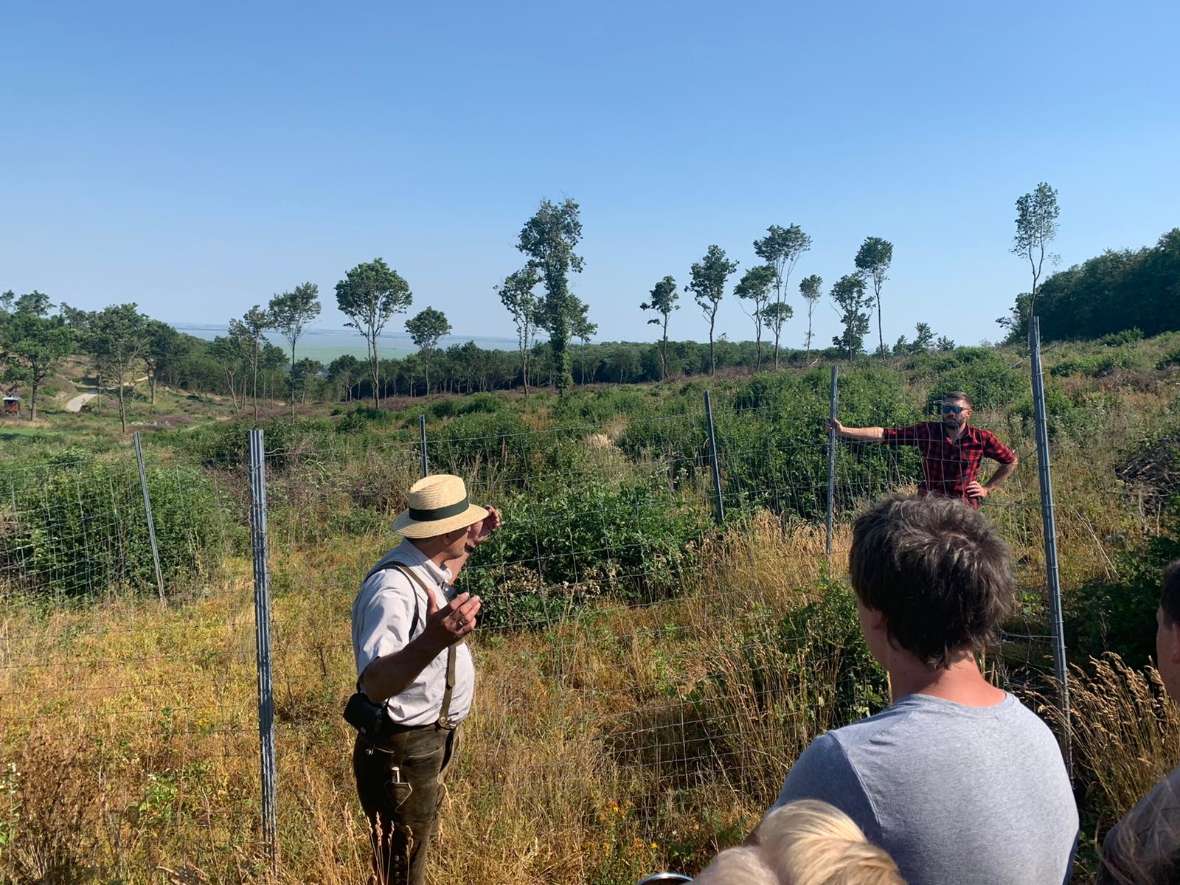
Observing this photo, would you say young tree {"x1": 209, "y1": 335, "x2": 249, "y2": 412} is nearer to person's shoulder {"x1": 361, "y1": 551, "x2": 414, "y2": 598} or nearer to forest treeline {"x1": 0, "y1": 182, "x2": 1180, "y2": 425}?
forest treeline {"x1": 0, "y1": 182, "x2": 1180, "y2": 425}

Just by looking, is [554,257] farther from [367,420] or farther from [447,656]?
[447,656]

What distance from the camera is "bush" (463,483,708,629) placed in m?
6.12

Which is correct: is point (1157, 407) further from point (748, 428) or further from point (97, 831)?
point (97, 831)

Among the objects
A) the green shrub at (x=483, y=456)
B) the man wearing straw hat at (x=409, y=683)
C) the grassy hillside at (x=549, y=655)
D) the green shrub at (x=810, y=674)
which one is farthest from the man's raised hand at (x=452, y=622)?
the green shrub at (x=483, y=456)

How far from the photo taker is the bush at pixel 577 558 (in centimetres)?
612

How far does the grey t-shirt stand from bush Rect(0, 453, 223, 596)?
816 cm

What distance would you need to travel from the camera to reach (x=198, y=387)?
200 feet

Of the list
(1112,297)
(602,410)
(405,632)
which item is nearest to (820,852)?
(405,632)

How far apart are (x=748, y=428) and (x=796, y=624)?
5.86 metres

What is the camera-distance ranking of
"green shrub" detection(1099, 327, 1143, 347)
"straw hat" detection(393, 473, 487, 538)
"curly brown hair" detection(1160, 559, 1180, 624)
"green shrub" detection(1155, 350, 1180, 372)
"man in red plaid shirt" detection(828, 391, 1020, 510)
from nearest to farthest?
"curly brown hair" detection(1160, 559, 1180, 624) < "straw hat" detection(393, 473, 487, 538) < "man in red plaid shirt" detection(828, 391, 1020, 510) < "green shrub" detection(1155, 350, 1180, 372) < "green shrub" detection(1099, 327, 1143, 347)

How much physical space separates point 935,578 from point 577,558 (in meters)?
Result: 5.03

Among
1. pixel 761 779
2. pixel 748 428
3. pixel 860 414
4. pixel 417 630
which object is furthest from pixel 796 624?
pixel 860 414

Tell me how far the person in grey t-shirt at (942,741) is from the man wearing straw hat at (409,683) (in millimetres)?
1258

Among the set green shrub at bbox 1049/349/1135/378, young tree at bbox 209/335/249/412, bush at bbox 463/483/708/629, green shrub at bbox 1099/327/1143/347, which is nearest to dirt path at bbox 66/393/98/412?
young tree at bbox 209/335/249/412
